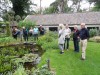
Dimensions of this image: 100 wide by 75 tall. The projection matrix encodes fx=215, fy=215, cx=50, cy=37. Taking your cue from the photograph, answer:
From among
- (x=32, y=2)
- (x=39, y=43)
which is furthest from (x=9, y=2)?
(x=39, y=43)

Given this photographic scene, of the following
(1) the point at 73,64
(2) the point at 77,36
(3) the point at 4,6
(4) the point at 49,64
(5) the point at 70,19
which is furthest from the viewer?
(3) the point at 4,6

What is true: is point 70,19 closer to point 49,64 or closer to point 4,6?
point 4,6

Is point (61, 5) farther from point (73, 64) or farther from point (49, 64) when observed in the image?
point (49, 64)

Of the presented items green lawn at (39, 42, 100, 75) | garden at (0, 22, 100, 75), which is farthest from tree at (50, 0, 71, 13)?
green lawn at (39, 42, 100, 75)

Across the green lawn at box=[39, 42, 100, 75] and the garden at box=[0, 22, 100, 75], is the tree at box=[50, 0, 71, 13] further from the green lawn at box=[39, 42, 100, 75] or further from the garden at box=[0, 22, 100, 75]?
the green lawn at box=[39, 42, 100, 75]

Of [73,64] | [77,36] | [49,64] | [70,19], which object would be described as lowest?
[73,64]

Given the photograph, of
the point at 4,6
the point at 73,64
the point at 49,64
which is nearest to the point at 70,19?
the point at 4,6

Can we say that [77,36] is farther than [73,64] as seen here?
Yes

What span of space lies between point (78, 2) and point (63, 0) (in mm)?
5865

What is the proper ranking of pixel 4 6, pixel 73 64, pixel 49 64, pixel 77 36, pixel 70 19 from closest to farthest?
pixel 49 64 → pixel 73 64 → pixel 77 36 → pixel 70 19 → pixel 4 6

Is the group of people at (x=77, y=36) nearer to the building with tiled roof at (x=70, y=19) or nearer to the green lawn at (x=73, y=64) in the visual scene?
the green lawn at (x=73, y=64)

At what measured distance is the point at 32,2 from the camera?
49.9 meters

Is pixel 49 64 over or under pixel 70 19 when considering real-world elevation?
under

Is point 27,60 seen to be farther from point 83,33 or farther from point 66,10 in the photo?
point 66,10
